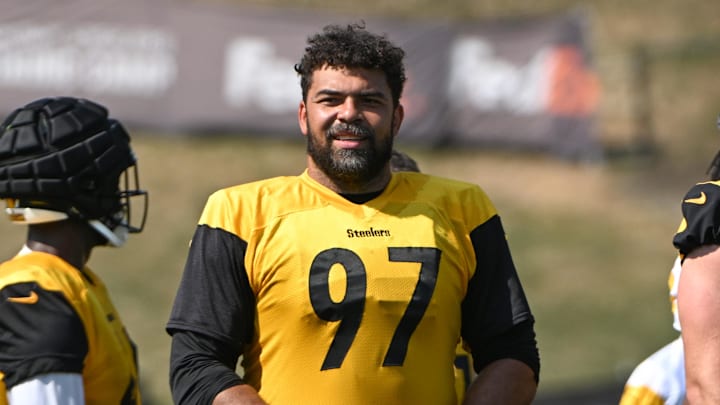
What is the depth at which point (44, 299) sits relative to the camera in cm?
341

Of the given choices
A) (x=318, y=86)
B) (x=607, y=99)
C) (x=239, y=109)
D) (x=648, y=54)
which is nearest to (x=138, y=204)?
(x=239, y=109)

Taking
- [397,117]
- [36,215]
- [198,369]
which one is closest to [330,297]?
[198,369]

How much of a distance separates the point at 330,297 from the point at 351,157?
0.44 metres

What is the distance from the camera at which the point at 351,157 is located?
A: 3.59 m

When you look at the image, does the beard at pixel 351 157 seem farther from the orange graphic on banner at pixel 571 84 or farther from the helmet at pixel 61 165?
the orange graphic on banner at pixel 571 84

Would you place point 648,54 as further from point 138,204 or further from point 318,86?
point 318,86

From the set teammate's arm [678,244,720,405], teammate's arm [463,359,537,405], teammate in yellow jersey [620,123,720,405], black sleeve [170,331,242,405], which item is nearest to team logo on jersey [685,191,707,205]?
teammate in yellow jersey [620,123,720,405]

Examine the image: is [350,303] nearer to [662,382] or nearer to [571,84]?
[662,382]

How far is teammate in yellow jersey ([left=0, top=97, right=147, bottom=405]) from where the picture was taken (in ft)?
10.9

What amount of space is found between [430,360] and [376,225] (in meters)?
0.44

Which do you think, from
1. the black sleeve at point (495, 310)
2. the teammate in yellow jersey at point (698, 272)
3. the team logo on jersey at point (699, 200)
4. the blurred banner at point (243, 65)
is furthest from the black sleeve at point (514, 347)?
the blurred banner at point (243, 65)

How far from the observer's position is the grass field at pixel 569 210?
1316cm

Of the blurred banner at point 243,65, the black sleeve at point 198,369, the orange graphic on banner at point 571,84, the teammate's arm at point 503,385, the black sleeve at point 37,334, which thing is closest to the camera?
the black sleeve at point 37,334

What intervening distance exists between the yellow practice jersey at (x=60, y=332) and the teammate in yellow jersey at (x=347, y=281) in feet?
0.79
